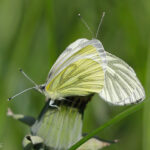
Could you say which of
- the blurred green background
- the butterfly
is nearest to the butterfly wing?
the butterfly

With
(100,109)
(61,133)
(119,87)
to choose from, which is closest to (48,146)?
(61,133)

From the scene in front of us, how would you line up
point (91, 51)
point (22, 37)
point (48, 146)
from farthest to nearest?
point (22, 37), point (91, 51), point (48, 146)

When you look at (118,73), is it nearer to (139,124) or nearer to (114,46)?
(139,124)

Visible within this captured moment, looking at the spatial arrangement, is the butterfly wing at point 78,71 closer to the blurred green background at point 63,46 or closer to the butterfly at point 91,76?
the butterfly at point 91,76

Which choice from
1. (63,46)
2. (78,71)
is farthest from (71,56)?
(63,46)

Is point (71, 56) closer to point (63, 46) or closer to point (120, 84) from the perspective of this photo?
point (120, 84)

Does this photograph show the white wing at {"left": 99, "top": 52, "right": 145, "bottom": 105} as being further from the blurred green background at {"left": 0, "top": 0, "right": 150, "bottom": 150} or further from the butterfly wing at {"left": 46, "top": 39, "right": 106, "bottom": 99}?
the blurred green background at {"left": 0, "top": 0, "right": 150, "bottom": 150}

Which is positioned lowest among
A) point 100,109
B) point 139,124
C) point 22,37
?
point 139,124
